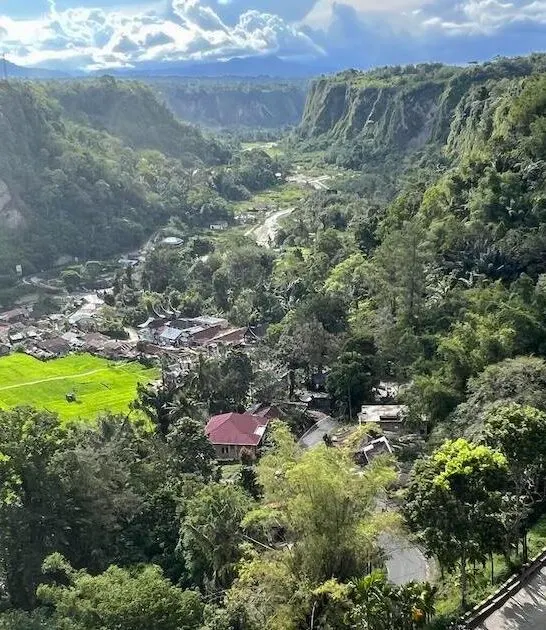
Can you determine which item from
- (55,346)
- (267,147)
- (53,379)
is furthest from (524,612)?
(267,147)

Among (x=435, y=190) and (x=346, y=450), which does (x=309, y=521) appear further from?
(x=435, y=190)

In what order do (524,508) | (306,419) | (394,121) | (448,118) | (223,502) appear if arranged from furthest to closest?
(394,121)
(448,118)
(306,419)
(223,502)
(524,508)

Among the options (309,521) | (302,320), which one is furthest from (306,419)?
(309,521)

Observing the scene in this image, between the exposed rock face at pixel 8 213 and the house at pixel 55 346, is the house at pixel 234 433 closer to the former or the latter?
the house at pixel 55 346

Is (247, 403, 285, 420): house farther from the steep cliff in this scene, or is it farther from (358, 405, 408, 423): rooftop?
the steep cliff

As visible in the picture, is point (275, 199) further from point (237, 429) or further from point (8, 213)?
point (237, 429)

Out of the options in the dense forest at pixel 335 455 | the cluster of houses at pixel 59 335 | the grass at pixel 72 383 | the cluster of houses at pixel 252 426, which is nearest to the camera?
the dense forest at pixel 335 455

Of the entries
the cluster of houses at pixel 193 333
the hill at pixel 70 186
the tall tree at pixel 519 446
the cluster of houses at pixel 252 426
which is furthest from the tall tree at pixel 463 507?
the hill at pixel 70 186
